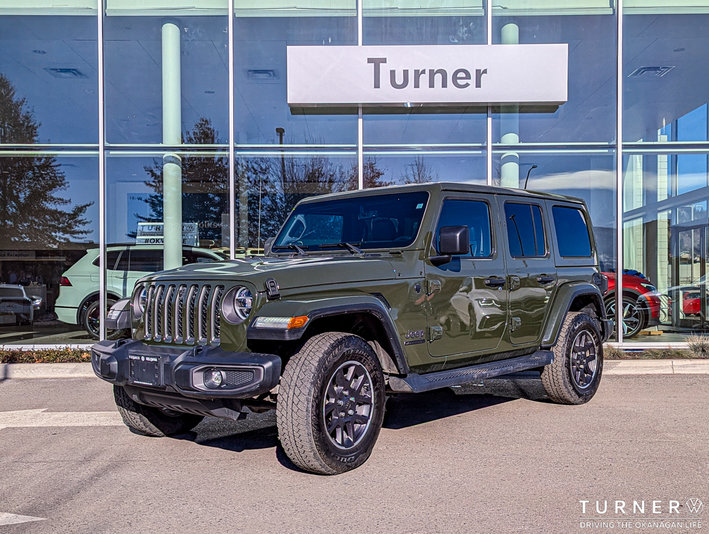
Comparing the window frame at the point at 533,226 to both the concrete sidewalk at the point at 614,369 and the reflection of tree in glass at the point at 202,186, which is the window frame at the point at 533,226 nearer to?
the concrete sidewalk at the point at 614,369

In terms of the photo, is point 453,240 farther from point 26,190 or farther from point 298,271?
point 26,190

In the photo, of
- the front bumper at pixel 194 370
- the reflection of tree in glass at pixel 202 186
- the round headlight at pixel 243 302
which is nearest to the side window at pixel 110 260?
the reflection of tree in glass at pixel 202 186

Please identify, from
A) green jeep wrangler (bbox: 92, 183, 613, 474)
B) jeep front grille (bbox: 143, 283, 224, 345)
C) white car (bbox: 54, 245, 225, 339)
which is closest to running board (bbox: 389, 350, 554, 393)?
green jeep wrangler (bbox: 92, 183, 613, 474)

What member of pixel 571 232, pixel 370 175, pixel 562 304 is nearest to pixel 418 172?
pixel 370 175

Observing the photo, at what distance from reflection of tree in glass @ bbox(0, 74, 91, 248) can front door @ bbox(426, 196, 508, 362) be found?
8.51 metres

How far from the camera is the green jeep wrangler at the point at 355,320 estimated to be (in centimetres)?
381

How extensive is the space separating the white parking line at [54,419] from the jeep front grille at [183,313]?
1.88 meters

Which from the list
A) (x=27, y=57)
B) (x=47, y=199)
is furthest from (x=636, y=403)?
(x=27, y=57)

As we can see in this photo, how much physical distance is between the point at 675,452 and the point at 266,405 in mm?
3033

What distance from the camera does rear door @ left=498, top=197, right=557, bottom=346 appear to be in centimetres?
553

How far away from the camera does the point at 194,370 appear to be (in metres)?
3.68

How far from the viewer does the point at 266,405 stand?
4051mm

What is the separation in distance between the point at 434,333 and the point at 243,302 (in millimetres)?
1555

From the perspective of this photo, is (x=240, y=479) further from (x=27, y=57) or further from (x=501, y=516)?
(x=27, y=57)
